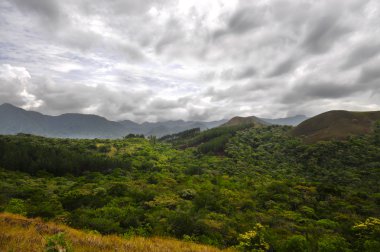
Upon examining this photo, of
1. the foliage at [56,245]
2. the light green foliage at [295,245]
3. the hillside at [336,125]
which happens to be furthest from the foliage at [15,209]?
the hillside at [336,125]

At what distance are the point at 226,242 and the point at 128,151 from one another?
14703 cm

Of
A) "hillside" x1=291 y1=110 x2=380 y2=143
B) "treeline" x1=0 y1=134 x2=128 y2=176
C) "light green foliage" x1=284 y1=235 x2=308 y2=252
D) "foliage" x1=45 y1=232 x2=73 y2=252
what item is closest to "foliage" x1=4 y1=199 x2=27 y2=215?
"foliage" x1=45 y1=232 x2=73 y2=252

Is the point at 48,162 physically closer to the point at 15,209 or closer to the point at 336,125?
the point at 15,209

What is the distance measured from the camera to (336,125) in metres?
147

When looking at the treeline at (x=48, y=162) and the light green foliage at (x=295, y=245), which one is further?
the treeline at (x=48, y=162)

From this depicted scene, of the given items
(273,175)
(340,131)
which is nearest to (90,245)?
(273,175)

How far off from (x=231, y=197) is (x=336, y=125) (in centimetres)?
12808

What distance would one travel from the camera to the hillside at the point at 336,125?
13468cm

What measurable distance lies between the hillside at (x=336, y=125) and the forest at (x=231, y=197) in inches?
338

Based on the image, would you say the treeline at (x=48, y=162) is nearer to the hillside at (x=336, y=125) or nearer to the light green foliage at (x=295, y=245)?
the light green foliage at (x=295, y=245)

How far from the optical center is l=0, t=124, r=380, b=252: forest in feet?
77.9

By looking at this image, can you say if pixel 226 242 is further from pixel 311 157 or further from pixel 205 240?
pixel 311 157

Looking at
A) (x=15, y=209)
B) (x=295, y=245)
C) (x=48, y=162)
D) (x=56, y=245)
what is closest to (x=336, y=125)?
(x=295, y=245)

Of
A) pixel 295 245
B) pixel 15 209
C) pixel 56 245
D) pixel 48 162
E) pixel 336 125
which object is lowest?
pixel 295 245
